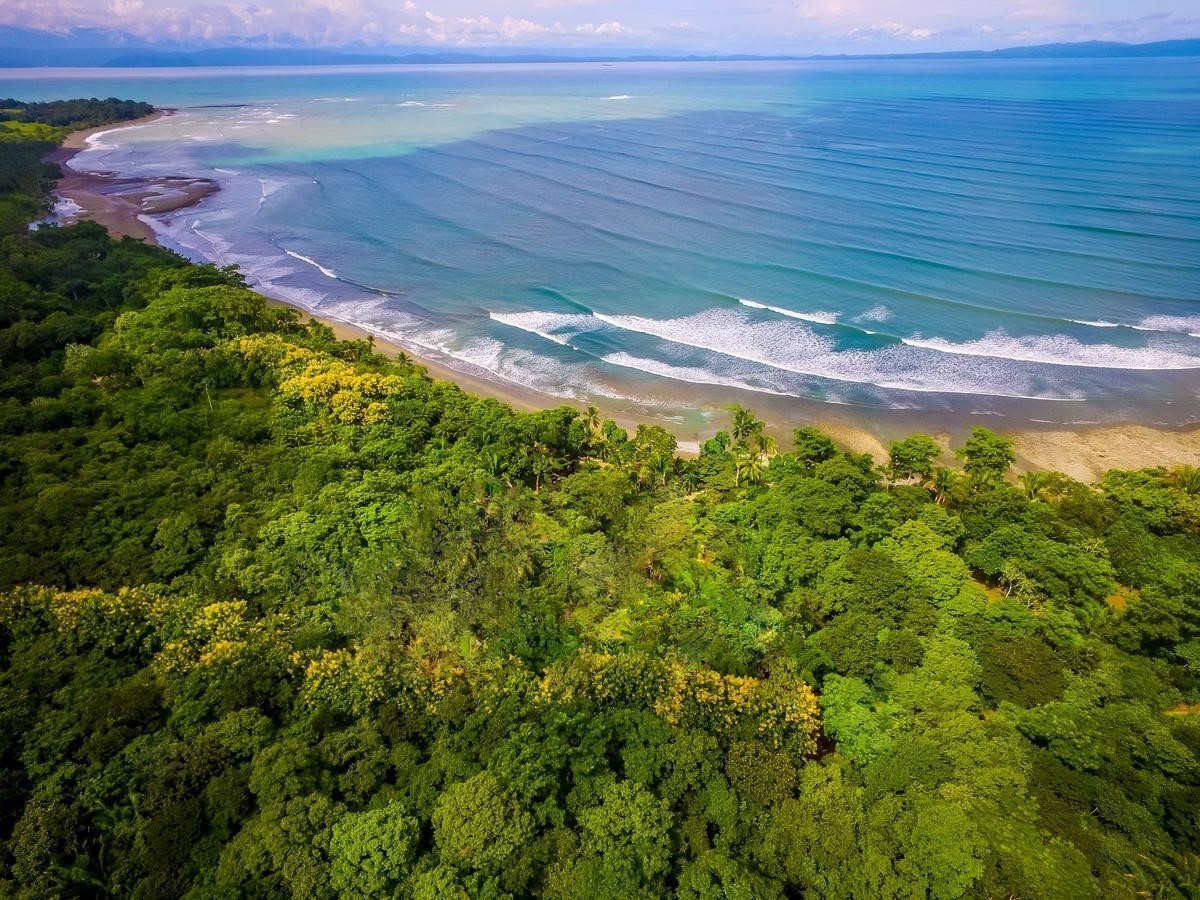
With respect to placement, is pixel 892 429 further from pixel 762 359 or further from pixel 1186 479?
pixel 1186 479

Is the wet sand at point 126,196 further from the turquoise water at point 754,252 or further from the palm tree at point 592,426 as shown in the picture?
the palm tree at point 592,426

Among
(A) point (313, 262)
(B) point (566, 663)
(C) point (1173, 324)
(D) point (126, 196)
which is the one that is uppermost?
(D) point (126, 196)

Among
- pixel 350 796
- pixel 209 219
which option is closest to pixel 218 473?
pixel 350 796

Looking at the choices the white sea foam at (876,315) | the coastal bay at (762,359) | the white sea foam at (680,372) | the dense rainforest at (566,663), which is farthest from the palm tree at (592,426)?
the white sea foam at (876,315)

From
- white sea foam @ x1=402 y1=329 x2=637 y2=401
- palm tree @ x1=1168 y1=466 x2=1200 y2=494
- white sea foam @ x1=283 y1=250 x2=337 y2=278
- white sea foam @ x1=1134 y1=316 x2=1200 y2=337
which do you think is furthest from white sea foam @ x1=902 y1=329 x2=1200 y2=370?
white sea foam @ x1=283 y1=250 x2=337 y2=278

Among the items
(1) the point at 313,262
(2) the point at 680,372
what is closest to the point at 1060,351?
(2) the point at 680,372

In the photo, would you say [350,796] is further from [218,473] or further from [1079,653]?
[1079,653]
